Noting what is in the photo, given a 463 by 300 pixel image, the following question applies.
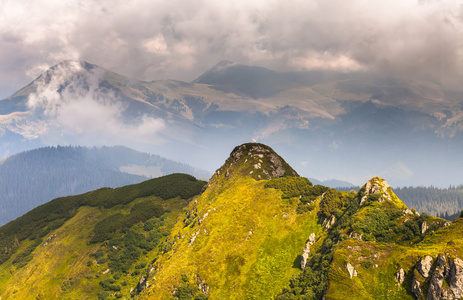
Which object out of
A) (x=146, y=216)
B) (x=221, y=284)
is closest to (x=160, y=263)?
(x=221, y=284)

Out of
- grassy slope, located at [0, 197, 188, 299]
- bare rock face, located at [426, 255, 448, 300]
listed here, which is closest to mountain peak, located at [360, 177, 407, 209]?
bare rock face, located at [426, 255, 448, 300]

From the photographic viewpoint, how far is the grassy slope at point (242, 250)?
93812 mm

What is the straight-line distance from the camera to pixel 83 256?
163750mm

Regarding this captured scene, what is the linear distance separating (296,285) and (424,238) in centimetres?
3441

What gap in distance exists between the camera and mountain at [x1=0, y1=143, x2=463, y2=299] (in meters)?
60.0

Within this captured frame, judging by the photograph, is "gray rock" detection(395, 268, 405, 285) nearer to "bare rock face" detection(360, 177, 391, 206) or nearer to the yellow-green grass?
the yellow-green grass

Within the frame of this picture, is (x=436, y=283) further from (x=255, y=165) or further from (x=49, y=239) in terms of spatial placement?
(x=49, y=239)

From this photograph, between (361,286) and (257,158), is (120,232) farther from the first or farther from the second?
(361,286)

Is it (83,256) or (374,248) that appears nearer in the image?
(374,248)

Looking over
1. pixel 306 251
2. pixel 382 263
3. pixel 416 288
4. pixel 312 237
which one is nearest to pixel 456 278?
pixel 416 288

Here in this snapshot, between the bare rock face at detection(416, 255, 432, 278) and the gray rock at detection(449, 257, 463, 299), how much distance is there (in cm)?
421

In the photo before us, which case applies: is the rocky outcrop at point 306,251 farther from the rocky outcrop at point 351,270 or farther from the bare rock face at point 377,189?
the rocky outcrop at point 351,270

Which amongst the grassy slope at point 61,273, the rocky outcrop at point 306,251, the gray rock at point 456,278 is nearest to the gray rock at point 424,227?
the gray rock at point 456,278

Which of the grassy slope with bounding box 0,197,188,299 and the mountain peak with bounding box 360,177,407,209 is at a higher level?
the mountain peak with bounding box 360,177,407,209
